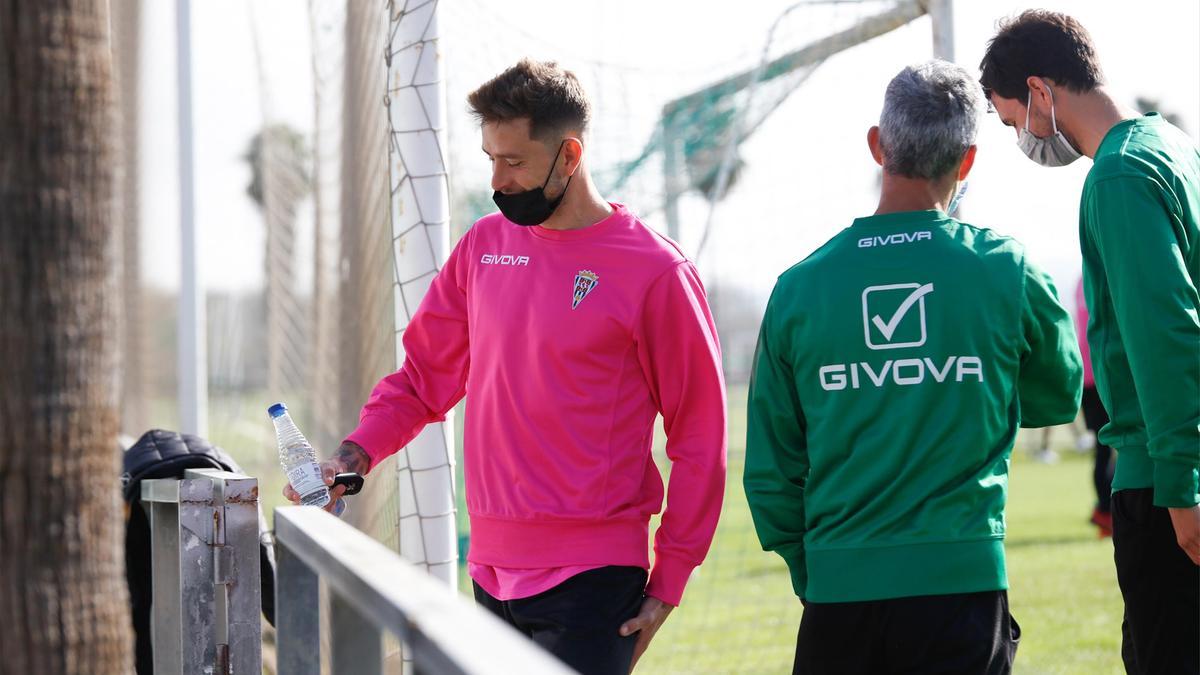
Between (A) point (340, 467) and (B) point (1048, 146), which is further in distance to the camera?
(A) point (340, 467)

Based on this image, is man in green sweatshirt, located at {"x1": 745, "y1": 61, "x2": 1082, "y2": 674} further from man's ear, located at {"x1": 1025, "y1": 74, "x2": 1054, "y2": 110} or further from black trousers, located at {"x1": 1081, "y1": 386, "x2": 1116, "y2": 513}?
black trousers, located at {"x1": 1081, "y1": 386, "x2": 1116, "y2": 513}

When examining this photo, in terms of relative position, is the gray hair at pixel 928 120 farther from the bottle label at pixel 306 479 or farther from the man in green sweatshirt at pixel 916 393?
the bottle label at pixel 306 479

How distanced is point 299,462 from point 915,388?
1.35 m

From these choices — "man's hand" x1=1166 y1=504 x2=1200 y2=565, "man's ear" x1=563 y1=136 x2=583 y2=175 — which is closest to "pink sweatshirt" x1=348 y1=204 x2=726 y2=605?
"man's ear" x1=563 y1=136 x2=583 y2=175

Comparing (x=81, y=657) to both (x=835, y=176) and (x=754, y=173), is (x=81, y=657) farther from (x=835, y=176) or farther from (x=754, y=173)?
(x=754, y=173)

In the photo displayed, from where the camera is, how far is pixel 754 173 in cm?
862

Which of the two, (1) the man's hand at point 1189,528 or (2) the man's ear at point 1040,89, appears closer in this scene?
(1) the man's hand at point 1189,528

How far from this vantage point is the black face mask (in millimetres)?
3105

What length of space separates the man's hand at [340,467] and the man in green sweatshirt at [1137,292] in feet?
5.40

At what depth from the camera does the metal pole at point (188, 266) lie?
936 cm

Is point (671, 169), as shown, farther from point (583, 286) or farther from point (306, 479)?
point (306, 479)

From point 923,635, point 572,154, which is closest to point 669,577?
point 923,635

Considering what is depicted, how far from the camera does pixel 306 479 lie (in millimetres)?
3041

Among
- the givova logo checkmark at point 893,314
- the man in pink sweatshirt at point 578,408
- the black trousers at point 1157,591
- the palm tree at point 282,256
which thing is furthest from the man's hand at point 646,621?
the palm tree at point 282,256
